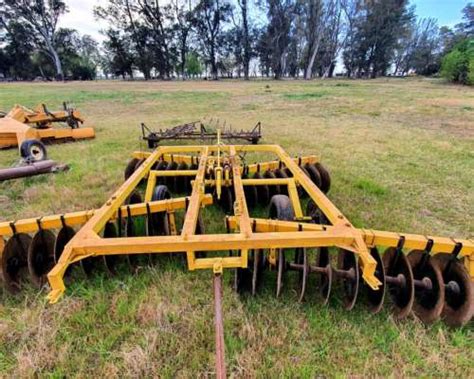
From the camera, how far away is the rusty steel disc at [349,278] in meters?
1.77

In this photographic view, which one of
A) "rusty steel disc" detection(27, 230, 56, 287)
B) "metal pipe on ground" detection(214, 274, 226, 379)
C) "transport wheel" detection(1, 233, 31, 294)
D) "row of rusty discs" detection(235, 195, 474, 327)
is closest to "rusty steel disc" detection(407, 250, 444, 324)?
"row of rusty discs" detection(235, 195, 474, 327)

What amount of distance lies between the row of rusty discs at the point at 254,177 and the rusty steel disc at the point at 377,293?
1.57 m

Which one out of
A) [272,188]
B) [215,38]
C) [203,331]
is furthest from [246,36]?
[203,331]

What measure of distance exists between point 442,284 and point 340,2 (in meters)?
48.4

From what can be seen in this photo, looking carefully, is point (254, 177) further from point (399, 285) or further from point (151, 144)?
point (151, 144)

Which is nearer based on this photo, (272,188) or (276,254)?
(276,254)

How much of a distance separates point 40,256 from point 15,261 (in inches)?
6.7

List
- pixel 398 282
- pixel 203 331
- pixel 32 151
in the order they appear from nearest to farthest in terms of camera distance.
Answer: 1. pixel 203 331
2. pixel 398 282
3. pixel 32 151

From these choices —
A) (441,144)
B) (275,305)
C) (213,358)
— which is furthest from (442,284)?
(441,144)

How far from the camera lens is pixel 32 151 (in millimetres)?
4996

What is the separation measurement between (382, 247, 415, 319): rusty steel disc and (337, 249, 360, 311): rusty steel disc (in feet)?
0.78

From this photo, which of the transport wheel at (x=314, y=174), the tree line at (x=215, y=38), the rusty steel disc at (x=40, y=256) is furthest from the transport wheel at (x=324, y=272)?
the tree line at (x=215, y=38)

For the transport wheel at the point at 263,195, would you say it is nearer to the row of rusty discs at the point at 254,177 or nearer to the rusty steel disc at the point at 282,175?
the row of rusty discs at the point at 254,177

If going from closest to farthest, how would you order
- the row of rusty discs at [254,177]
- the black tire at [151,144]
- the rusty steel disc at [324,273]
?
the rusty steel disc at [324,273] → the row of rusty discs at [254,177] → the black tire at [151,144]
